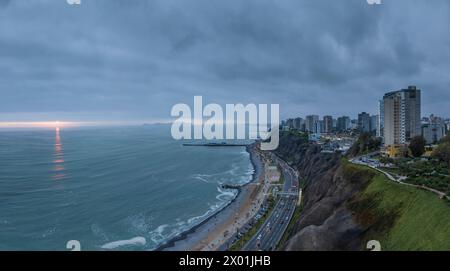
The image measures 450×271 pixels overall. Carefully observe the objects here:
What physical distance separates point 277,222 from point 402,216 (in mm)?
13714

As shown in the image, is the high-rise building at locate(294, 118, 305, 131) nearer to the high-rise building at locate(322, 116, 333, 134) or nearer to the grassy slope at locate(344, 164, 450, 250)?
the high-rise building at locate(322, 116, 333, 134)

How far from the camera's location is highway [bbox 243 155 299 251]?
21.0m

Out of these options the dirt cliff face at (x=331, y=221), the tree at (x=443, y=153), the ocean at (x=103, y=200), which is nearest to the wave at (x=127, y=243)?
the ocean at (x=103, y=200)

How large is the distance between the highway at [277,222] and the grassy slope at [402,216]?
7499 mm

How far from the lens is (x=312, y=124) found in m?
98.6

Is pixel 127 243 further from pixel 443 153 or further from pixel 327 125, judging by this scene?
pixel 327 125

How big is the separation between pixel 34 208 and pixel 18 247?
30.4ft

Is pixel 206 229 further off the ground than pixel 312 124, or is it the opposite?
pixel 312 124

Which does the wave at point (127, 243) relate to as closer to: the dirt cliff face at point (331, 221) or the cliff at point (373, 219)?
the dirt cliff face at point (331, 221)

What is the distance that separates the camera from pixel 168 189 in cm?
3906

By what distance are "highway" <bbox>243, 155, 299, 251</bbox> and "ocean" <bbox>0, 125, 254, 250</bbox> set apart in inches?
287

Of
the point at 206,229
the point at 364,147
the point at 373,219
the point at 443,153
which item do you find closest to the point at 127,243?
the point at 206,229

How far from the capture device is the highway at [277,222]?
825 inches
